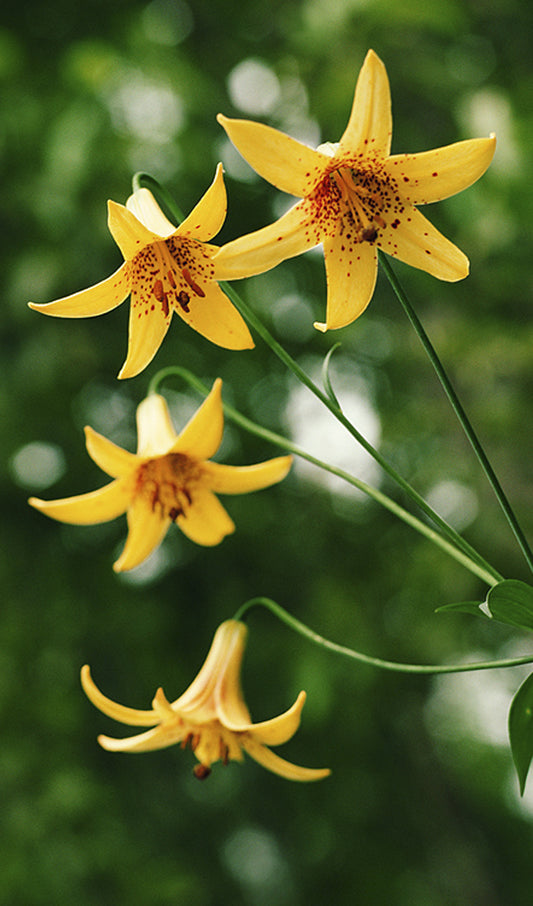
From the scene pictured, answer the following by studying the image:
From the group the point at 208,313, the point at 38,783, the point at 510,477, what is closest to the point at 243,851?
the point at 38,783

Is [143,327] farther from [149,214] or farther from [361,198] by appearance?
[361,198]

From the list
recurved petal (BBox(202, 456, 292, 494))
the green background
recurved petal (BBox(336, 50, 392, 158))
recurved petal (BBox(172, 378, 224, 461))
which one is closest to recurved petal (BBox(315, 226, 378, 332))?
recurved petal (BBox(336, 50, 392, 158))

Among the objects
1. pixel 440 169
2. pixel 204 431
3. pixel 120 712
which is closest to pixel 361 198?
pixel 440 169

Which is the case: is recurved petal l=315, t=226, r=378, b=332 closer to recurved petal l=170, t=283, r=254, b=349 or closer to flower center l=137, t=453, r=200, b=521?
recurved petal l=170, t=283, r=254, b=349

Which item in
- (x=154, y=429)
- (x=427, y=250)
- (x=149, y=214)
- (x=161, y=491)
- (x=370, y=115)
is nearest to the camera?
(x=370, y=115)

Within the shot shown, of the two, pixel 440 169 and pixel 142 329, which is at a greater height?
pixel 440 169

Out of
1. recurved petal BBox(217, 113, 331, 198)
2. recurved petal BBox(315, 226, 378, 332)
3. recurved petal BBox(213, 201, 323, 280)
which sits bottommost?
recurved petal BBox(315, 226, 378, 332)

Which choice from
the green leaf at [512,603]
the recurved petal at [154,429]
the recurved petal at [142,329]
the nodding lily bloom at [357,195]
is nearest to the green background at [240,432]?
the recurved petal at [154,429]

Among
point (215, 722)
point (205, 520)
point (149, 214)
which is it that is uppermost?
point (149, 214)
